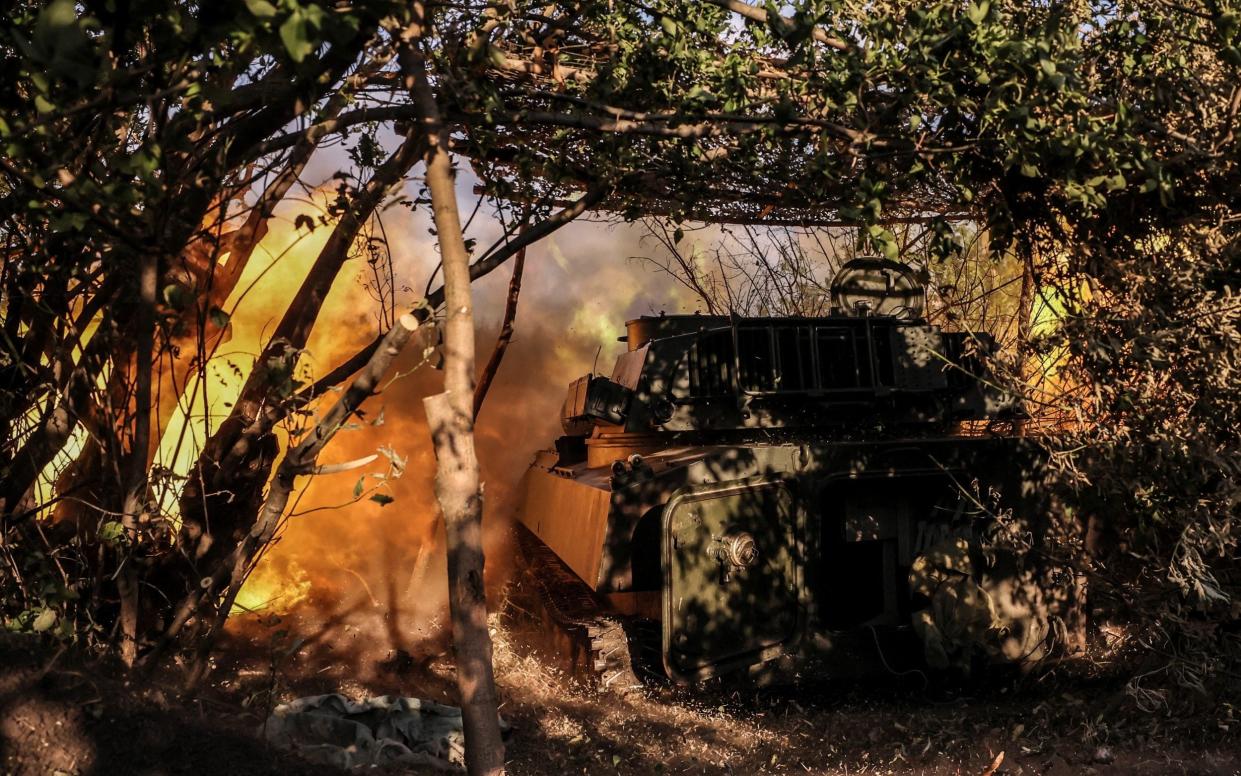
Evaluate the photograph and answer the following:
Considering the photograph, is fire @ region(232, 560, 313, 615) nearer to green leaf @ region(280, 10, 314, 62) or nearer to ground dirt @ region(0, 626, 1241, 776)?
ground dirt @ region(0, 626, 1241, 776)

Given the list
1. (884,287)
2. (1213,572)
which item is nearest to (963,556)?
→ (1213,572)

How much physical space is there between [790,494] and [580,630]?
8.01ft

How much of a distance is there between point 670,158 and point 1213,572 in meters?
4.02

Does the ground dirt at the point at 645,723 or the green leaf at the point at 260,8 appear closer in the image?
the green leaf at the point at 260,8

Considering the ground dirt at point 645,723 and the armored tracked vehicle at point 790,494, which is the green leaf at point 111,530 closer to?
the ground dirt at point 645,723

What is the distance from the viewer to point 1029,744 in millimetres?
6102

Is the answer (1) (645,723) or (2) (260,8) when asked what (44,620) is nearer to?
(2) (260,8)

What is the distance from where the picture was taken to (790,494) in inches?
294

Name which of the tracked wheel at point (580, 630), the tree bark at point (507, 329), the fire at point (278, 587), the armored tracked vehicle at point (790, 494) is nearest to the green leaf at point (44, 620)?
the armored tracked vehicle at point (790, 494)

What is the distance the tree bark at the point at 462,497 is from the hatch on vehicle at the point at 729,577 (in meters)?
3.22

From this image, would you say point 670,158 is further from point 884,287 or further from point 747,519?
point 884,287

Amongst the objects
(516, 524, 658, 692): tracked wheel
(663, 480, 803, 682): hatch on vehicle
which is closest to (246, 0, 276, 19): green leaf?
(663, 480, 803, 682): hatch on vehicle

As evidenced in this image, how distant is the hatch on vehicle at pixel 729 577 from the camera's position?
711cm

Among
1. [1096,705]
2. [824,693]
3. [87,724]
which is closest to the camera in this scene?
[87,724]
